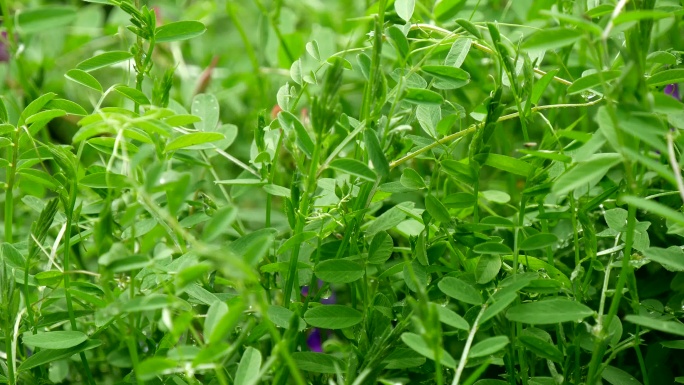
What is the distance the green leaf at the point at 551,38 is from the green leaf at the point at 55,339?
1.30 feet

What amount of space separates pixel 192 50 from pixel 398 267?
890 mm

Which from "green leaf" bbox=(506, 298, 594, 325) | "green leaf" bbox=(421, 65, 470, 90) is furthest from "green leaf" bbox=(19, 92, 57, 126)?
"green leaf" bbox=(506, 298, 594, 325)

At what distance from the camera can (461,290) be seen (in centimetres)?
57

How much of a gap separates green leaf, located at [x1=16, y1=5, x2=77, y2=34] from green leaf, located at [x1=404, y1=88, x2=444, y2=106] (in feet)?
1.67

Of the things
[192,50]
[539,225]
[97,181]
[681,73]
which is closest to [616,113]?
[681,73]

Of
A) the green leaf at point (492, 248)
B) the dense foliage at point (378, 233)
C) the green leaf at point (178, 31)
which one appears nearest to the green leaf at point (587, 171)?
the dense foliage at point (378, 233)

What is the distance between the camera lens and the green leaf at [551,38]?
490mm

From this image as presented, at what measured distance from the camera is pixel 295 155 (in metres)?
0.56

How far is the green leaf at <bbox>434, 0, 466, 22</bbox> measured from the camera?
2.83 feet

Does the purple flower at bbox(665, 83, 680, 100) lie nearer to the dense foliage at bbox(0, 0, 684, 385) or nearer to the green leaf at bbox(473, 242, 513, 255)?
the dense foliage at bbox(0, 0, 684, 385)

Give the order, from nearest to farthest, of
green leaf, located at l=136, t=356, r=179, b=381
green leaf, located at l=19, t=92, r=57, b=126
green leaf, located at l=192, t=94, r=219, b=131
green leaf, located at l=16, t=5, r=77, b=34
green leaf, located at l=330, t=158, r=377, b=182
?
green leaf, located at l=136, t=356, r=179, b=381 → green leaf, located at l=330, t=158, r=377, b=182 → green leaf, located at l=19, t=92, r=57, b=126 → green leaf, located at l=192, t=94, r=219, b=131 → green leaf, located at l=16, t=5, r=77, b=34

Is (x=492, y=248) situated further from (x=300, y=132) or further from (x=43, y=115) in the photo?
A: (x=43, y=115)

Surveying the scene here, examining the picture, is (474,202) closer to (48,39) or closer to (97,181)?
(97,181)

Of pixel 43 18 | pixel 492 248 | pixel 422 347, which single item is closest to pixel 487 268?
pixel 492 248
